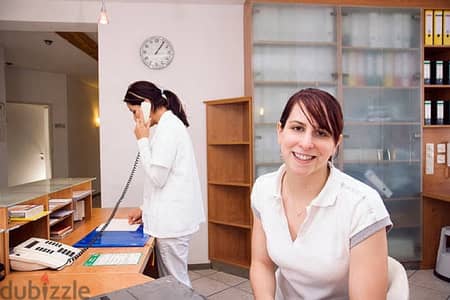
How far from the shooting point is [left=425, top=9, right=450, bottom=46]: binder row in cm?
317

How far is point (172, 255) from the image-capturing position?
6.06ft

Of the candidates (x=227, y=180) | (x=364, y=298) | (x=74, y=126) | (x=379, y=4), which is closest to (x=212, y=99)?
(x=227, y=180)

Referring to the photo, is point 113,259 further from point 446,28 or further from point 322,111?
point 446,28

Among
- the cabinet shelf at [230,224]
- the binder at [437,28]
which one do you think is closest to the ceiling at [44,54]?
the cabinet shelf at [230,224]

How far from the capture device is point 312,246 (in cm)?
104

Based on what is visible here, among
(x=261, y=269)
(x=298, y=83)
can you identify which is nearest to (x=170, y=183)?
(x=261, y=269)

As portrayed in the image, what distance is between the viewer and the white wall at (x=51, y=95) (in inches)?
221

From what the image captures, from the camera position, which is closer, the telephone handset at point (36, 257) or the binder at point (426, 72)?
the telephone handset at point (36, 257)

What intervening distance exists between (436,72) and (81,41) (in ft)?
13.2

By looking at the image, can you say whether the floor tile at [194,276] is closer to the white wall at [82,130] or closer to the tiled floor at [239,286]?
the tiled floor at [239,286]

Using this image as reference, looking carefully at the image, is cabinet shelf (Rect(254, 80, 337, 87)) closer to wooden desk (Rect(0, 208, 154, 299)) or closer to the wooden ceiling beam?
wooden desk (Rect(0, 208, 154, 299))

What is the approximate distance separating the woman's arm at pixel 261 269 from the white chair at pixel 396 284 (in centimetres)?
38

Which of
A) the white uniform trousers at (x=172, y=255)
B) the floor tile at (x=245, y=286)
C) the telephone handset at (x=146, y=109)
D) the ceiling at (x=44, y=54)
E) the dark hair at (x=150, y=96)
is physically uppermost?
the ceiling at (x=44, y=54)

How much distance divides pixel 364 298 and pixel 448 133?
2990 mm
